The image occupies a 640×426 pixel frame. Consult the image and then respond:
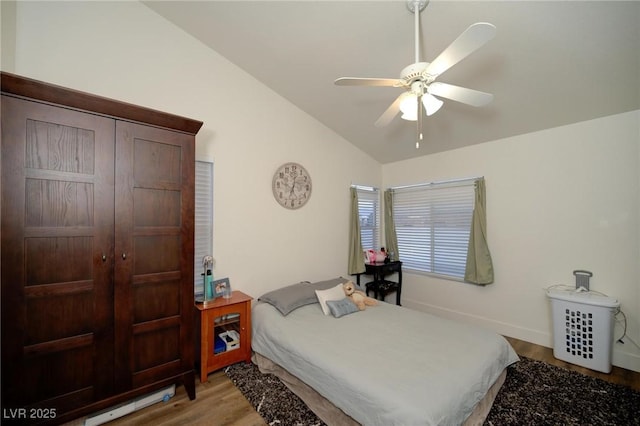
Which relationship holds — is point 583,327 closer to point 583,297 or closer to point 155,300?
point 583,297

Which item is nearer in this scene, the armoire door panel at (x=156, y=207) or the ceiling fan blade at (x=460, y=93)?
the ceiling fan blade at (x=460, y=93)

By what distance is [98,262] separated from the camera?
1648 mm

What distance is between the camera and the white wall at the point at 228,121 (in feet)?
6.45

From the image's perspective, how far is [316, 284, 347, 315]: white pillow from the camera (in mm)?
2643

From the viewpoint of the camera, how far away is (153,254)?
1.84m

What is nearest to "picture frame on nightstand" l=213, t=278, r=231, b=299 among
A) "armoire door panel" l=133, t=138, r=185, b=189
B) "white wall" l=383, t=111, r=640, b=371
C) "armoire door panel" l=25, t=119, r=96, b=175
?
"armoire door panel" l=133, t=138, r=185, b=189

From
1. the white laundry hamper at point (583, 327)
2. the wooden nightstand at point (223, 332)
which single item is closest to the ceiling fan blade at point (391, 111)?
the wooden nightstand at point (223, 332)

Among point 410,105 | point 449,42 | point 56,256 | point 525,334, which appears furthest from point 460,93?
point 525,334

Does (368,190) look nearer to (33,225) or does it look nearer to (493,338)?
(493,338)

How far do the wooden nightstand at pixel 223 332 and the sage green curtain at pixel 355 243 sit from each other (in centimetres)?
179

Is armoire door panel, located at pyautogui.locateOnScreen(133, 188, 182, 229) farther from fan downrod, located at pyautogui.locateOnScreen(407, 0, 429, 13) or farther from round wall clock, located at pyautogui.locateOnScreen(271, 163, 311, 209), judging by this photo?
fan downrod, located at pyautogui.locateOnScreen(407, 0, 429, 13)

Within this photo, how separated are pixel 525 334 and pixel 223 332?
3.41 meters

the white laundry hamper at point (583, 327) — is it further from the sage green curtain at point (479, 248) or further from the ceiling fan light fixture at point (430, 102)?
the ceiling fan light fixture at point (430, 102)

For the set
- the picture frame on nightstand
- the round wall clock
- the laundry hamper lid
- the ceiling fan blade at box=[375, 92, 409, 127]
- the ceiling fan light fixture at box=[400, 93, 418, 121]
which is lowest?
the laundry hamper lid
